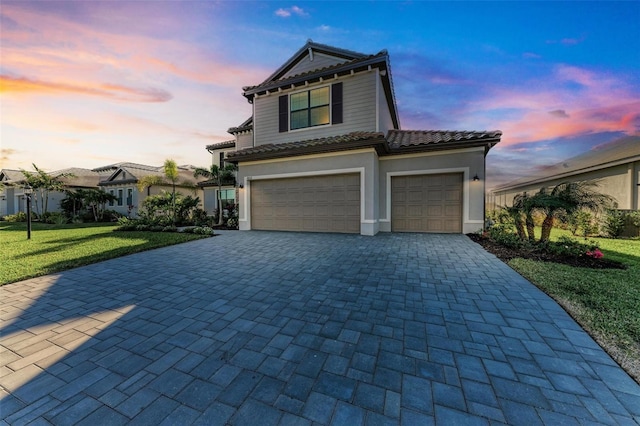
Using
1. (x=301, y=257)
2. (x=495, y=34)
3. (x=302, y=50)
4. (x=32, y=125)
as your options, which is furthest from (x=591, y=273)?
(x=32, y=125)

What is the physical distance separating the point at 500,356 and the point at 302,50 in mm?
12737

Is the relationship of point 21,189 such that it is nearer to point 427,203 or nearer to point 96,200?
point 96,200

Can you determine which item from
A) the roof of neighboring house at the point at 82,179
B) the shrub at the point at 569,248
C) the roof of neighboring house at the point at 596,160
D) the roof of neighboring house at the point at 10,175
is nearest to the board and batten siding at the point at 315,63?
the shrub at the point at 569,248

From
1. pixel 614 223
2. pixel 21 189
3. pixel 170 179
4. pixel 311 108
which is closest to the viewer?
pixel 614 223

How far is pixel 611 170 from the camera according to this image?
37.7ft

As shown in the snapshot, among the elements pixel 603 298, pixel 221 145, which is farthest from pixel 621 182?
pixel 221 145

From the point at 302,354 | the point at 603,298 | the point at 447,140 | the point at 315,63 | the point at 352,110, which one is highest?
the point at 315,63


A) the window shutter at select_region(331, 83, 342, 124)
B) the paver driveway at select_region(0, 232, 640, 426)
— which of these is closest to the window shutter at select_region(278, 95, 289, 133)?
the window shutter at select_region(331, 83, 342, 124)

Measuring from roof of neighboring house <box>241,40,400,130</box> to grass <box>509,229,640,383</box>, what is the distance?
8.18 m

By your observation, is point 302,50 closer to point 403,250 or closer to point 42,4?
point 42,4

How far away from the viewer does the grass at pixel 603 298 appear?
7.55 ft

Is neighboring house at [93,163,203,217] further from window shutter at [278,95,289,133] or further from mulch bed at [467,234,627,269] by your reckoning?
mulch bed at [467,234,627,269]

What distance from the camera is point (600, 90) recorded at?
27.8 ft

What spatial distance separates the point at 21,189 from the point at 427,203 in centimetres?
3362
